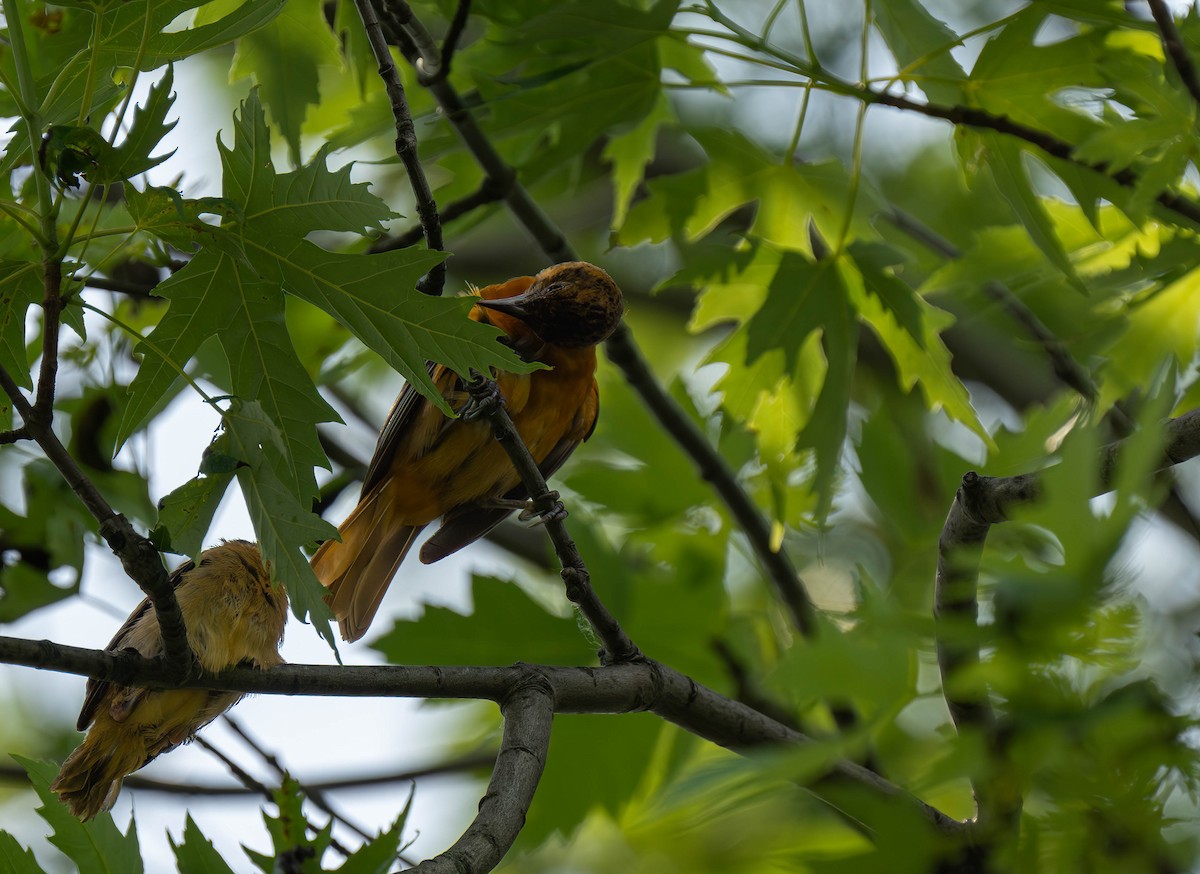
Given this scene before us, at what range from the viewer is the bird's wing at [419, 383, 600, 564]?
15.1ft

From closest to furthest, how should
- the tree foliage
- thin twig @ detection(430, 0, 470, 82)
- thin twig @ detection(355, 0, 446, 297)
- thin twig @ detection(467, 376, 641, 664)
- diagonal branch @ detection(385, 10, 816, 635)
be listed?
the tree foliage, thin twig @ detection(355, 0, 446, 297), thin twig @ detection(467, 376, 641, 664), thin twig @ detection(430, 0, 470, 82), diagonal branch @ detection(385, 10, 816, 635)

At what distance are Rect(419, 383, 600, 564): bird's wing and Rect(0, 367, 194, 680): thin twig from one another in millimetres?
2464

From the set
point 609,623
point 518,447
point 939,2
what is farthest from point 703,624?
point 939,2

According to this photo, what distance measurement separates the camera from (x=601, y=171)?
503cm

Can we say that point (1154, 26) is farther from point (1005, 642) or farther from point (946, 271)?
point (1005, 642)

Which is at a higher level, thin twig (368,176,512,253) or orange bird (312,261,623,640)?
thin twig (368,176,512,253)

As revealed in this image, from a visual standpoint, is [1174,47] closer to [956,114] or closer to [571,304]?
[956,114]

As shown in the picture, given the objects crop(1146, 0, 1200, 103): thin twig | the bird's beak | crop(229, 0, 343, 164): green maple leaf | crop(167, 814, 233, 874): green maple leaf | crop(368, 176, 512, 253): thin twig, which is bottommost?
crop(167, 814, 233, 874): green maple leaf

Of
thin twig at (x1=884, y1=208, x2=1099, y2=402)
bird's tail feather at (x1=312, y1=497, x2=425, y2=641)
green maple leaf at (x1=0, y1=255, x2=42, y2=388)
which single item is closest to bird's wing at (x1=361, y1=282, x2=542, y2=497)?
bird's tail feather at (x1=312, y1=497, x2=425, y2=641)

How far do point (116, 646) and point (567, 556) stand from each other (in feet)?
4.06

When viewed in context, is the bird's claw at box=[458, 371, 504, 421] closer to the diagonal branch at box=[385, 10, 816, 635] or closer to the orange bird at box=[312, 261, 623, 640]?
the orange bird at box=[312, 261, 623, 640]

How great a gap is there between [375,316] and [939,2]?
6.30m

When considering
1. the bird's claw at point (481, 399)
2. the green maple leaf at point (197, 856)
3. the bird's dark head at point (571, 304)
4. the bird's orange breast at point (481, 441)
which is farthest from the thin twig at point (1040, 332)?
the green maple leaf at point (197, 856)

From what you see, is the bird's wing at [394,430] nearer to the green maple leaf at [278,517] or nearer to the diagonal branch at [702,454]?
the diagonal branch at [702,454]
